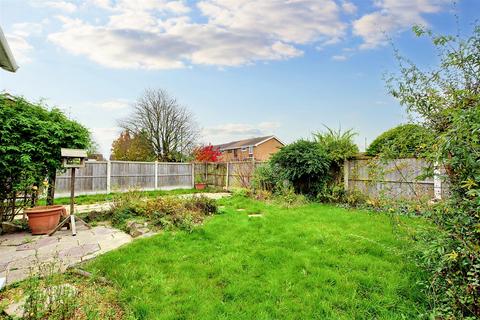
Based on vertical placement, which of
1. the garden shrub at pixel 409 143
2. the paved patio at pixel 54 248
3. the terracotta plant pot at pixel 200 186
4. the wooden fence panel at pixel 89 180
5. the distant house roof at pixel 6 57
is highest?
the distant house roof at pixel 6 57

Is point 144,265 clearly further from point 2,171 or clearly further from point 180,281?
point 2,171

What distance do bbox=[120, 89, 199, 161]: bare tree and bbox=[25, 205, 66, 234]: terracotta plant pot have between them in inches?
611

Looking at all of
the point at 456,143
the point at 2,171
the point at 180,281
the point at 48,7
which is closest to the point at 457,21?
the point at 456,143

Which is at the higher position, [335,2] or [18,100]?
[335,2]

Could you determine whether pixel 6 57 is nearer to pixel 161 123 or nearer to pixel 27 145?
pixel 27 145

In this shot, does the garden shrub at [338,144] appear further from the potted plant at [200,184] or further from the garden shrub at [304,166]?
the potted plant at [200,184]

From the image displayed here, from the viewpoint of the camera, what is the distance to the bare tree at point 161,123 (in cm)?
2069

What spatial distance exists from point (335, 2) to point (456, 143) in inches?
228

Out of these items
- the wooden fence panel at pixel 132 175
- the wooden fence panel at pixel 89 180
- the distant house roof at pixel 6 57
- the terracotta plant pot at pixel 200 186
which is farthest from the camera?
the terracotta plant pot at pixel 200 186

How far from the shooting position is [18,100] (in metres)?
5.09

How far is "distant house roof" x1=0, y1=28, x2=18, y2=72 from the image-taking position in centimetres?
280

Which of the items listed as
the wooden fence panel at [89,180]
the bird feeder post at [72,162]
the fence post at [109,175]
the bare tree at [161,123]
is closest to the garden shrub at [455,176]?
the bird feeder post at [72,162]

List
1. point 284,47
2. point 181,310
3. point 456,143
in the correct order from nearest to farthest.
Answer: point 456,143, point 181,310, point 284,47

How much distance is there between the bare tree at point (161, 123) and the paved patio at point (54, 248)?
52.0 ft
